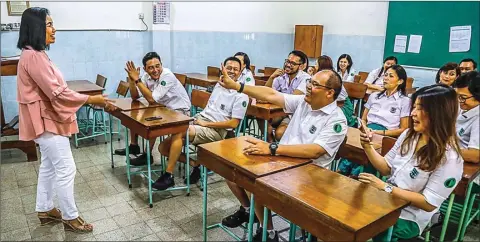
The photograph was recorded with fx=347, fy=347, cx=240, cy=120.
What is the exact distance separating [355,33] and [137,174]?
4469 mm

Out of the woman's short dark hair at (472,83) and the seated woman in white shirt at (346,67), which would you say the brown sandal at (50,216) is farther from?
the seated woman in white shirt at (346,67)

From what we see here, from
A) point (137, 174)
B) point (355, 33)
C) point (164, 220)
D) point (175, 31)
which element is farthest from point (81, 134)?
point (355, 33)

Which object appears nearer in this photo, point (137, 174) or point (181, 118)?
point (181, 118)

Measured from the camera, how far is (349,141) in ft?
7.07

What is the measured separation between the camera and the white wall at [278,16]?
18.2 feet

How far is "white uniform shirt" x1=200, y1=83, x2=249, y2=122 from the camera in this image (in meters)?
2.91

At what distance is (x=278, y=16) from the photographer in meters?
6.63

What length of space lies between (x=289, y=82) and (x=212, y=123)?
1.24 metres

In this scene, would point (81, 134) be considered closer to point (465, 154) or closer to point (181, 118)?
point (181, 118)

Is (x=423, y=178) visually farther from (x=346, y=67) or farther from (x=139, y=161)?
(x=346, y=67)

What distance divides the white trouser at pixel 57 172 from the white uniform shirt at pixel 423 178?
184cm

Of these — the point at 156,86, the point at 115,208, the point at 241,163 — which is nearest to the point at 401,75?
the point at 241,163

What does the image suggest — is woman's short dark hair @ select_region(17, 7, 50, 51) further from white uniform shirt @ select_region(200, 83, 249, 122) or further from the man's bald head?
the man's bald head

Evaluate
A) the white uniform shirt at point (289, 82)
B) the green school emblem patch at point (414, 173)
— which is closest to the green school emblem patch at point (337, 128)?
the green school emblem patch at point (414, 173)
